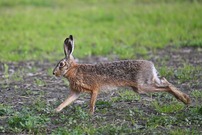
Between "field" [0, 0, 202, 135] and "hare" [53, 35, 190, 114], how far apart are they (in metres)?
0.22

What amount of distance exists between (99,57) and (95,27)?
8.79ft

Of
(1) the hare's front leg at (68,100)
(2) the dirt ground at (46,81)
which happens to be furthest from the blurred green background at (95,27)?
(1) the hare's front leg at (68,100)

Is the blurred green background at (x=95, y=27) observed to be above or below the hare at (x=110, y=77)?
above

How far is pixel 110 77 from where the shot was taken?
7.98 meters

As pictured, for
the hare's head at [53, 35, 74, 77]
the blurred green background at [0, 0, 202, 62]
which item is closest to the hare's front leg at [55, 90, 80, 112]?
the hare's head at [53, 35, 74, 77]

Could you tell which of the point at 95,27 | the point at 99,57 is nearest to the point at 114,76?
the point at 99,57

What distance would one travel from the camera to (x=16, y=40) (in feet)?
44.9

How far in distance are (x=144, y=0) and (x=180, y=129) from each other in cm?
1193

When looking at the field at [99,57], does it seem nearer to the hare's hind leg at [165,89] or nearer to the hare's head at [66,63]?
the hare's hind leg at [165,89]

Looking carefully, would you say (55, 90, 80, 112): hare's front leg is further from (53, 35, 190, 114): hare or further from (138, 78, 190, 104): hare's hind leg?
(138, 78, 190, 104): hare's hind leg

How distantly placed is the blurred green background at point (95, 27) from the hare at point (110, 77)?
170 inches

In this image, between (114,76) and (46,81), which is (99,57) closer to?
(46,81)

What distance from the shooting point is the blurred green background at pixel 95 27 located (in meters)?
13.0

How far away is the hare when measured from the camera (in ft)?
26.0
